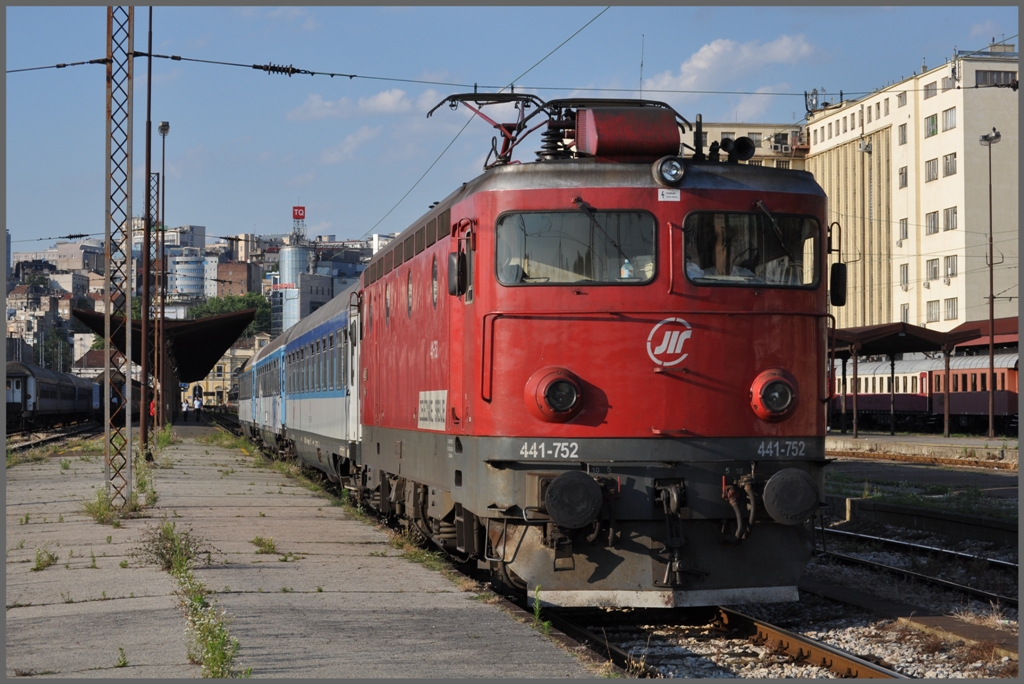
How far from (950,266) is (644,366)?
6059 centimetres

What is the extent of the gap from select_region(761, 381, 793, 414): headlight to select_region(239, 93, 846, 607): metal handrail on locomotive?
0.01 metres

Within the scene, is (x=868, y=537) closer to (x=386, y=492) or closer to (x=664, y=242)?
(x=386, y=492)

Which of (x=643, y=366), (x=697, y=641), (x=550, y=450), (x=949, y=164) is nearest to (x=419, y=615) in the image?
(x=550, y=450)

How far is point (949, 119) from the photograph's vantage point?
2562 inches

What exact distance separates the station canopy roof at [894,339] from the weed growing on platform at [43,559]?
1035 inches

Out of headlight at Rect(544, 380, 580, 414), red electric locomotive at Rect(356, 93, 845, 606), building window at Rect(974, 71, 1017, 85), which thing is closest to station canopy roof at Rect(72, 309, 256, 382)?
red electric locomotive at Rect(356, 93, 845, 606)

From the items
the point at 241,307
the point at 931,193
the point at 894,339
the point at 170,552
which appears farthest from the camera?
the point at 241,307

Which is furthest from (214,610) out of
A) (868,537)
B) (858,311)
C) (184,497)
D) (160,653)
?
(858,311)

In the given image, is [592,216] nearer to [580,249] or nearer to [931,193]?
[580,249]

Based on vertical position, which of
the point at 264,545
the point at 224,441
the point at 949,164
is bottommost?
the point at 224,441

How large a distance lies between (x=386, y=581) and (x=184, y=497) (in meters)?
10.6

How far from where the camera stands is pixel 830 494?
20.6 metres

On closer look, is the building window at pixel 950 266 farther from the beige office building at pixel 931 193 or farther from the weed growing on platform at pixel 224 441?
the weed growing on platform at pixel 224 441

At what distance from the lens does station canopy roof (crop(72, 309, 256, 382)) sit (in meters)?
41.5
